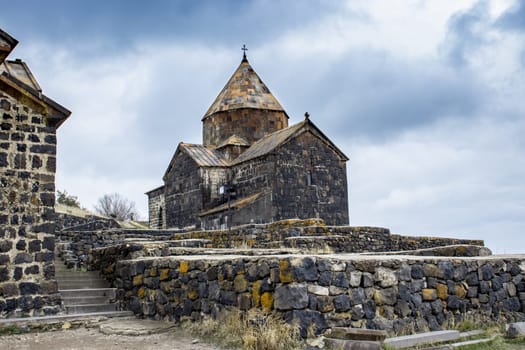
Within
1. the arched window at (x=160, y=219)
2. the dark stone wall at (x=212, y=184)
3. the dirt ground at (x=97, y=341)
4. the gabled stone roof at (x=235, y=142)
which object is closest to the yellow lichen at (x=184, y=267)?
the dirt ground at (x=97, y=341)

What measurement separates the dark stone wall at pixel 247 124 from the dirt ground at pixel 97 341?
22.0 meters

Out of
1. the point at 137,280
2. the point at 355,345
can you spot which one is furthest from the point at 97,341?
the point at 355,345

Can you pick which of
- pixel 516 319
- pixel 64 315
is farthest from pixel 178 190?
pixel 516 319

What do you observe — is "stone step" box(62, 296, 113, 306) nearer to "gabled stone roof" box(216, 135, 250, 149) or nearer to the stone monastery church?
the stone monastery church

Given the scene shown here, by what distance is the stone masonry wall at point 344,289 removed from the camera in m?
6.45

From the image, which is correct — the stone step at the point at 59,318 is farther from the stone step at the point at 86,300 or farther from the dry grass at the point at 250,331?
the dry grass at the point at 250,331

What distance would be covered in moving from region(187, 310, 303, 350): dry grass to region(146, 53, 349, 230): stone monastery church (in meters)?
16.3

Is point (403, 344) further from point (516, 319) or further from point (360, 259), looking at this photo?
point (516, 319)

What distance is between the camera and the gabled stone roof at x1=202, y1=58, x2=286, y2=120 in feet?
99.1

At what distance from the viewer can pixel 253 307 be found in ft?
22.3

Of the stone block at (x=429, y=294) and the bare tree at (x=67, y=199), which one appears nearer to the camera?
the stone block at (x=429, y=294)

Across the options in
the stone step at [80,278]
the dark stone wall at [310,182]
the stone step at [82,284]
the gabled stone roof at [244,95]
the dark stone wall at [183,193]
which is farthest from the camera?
the gabled stone roof at [244,95]

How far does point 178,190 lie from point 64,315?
65.4 feet

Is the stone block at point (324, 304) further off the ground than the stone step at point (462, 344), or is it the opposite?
the stone block at point (324, 304)
